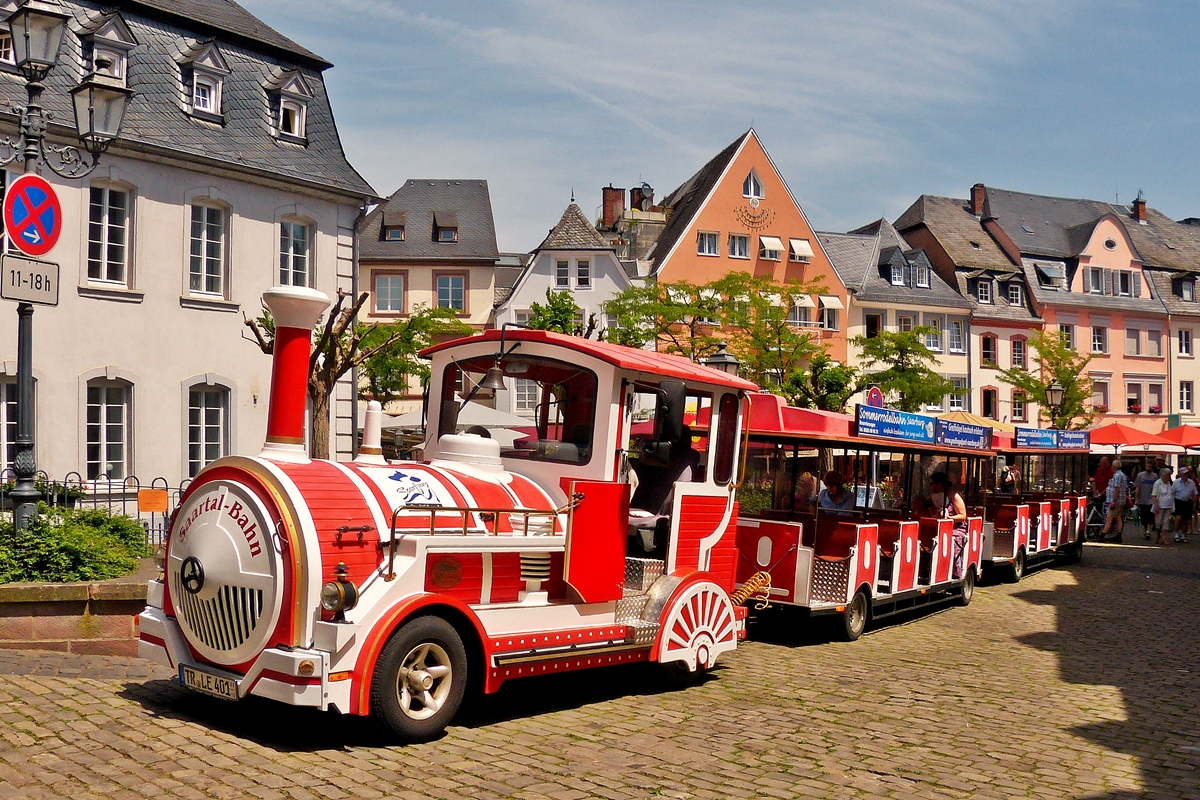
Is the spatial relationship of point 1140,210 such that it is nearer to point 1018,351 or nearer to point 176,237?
point 1018,351

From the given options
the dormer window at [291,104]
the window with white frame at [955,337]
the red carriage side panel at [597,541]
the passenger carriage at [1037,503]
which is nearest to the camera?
the red carriage side panel at [597,541]

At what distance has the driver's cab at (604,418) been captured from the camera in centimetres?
853

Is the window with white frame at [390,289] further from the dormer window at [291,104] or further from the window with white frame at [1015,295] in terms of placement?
the window with white frame at [1015,295]

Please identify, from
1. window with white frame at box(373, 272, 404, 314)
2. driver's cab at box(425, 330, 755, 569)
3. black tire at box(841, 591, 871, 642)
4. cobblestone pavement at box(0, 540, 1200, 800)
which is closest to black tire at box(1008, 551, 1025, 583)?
black tire at box(841, 591, 871, 642)

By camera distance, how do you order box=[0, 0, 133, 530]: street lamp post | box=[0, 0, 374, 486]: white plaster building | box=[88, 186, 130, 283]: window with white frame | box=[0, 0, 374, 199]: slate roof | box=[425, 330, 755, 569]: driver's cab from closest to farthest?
box=[425, 330, 755, 569]: driver's cab
box=[0, 0, 133, 530]: street lamp post
box=[0, 0, 374, 486]: white plaster building
box=[0, 0, 374, 199]: slate roof
box=[88, 186, 130, 283]: window with white frame

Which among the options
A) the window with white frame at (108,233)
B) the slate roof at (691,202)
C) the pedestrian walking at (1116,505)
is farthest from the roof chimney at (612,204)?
the window with white frame at (108,233)

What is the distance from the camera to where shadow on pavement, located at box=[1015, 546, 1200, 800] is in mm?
7633

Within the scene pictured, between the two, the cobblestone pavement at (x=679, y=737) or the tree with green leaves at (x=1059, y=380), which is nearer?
the cobblestone pavement at (x=679, y=737)

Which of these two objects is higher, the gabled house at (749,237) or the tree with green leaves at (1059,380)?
the gabled house at (749,237)

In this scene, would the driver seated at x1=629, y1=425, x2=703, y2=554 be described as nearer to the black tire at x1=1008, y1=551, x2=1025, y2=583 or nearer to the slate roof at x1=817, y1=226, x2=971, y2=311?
the black tire at x1=1008, y1=551, x2=1025, y2=583

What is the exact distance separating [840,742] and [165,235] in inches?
660

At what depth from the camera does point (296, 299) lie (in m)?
7.36

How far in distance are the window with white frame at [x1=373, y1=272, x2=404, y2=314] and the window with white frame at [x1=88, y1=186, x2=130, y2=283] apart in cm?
2854

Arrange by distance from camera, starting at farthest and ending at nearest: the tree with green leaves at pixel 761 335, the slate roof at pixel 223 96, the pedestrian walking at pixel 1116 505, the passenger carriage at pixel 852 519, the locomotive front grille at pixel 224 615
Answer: the tree with green leaves at pixel 761 335
the pedestrian walking at pixel 1116 505
the slate roof at pixel 223 96
the passenger carriage at pixel 852 519
the locomotive front grille at pixel 224 615
